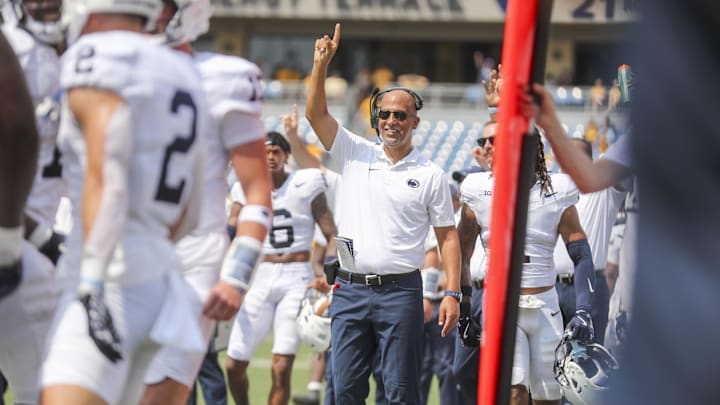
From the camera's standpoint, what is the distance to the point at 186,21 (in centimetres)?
470

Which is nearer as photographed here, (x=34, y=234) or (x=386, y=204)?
(x=34, y=234)

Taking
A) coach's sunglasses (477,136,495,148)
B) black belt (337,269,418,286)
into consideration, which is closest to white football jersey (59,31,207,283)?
black belt (337,269,418,286)

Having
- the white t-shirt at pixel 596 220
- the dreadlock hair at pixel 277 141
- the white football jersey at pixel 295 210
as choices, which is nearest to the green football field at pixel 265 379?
the white football jersey at pixel 295 210

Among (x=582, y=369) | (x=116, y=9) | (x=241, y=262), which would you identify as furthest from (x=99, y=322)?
(x=582, y=369)

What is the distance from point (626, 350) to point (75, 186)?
1.96 meters

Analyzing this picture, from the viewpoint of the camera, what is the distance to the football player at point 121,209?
13.1 ft

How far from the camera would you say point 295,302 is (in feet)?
31.2

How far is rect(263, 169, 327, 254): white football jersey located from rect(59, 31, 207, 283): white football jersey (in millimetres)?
5287

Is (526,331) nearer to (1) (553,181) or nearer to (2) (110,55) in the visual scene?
(1) (553,181)

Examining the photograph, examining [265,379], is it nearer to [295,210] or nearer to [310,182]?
[295,210]

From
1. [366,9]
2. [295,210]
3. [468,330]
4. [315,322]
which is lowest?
[315,322]

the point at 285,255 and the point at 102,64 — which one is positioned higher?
the point at 102,64

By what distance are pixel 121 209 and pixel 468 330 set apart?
3737mm

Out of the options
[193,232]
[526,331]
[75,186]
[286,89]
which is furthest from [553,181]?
[286,89]
